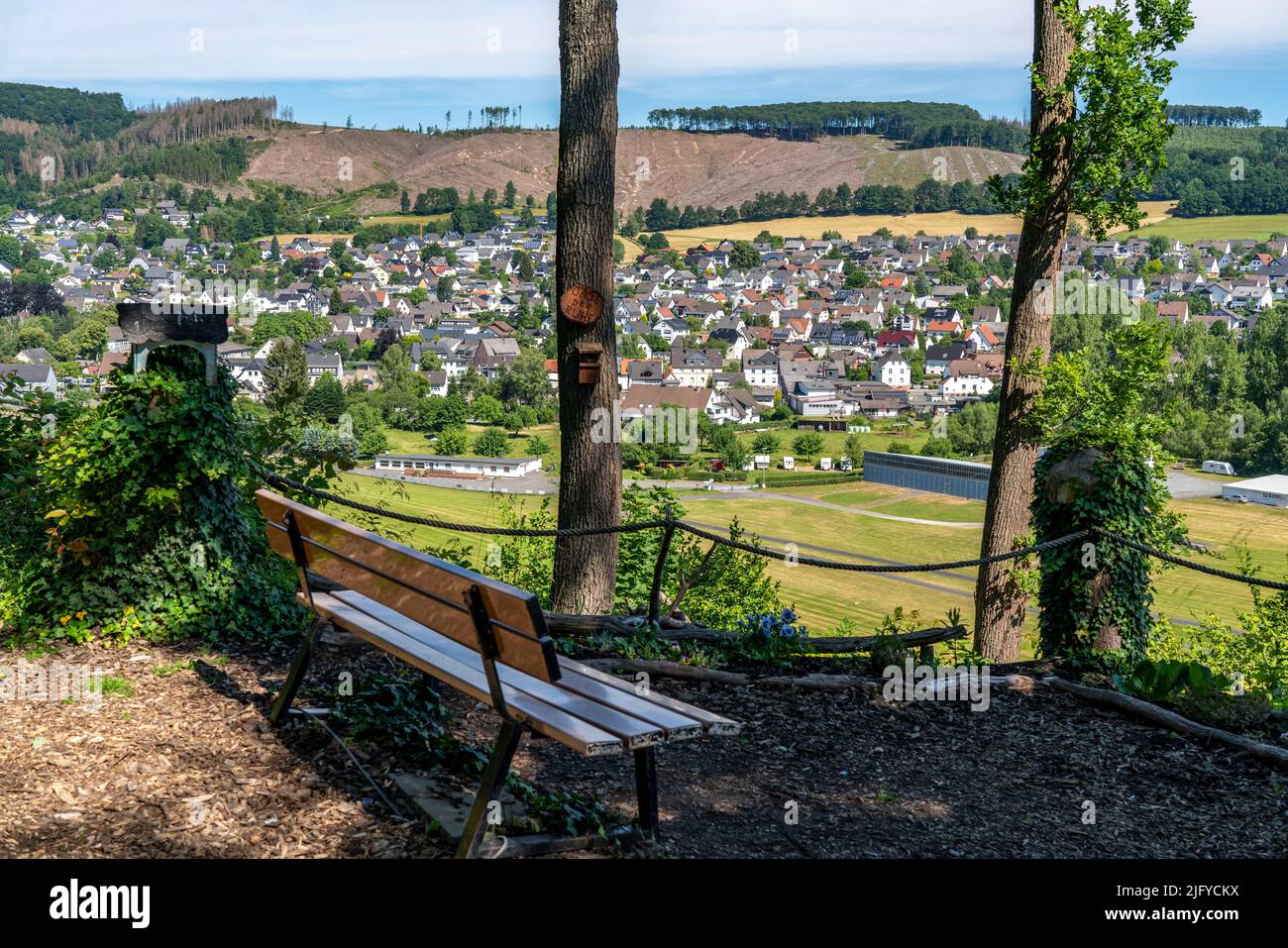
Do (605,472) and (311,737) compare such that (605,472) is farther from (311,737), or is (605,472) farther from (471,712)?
(311,737)

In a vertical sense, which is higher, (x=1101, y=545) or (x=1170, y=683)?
(x=1101, y=545)

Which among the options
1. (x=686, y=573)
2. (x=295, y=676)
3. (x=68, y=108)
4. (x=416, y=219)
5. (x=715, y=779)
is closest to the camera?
(x=295, y=676)

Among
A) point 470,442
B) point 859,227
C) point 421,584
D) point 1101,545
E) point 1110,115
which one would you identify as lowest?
point 470,442

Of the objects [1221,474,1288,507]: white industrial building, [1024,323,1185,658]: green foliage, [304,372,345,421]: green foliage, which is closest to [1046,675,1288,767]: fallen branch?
[1024,323,1185,658]: green foliage

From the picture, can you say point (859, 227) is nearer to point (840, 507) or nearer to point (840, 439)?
point (840, 439)

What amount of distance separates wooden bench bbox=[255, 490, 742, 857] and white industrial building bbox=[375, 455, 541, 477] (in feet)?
159

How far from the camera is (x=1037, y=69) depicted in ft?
26.6

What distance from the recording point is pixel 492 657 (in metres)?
3.11

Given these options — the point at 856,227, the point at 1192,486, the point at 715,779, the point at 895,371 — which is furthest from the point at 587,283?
the point at 856,227

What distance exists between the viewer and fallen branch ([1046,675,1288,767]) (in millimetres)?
4707

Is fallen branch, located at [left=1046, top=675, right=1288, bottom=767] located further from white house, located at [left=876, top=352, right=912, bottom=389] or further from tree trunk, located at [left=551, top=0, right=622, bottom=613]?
white house, located at [left=876, top=352, right=912, bottom=389]

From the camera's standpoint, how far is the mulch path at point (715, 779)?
3447 millimetres

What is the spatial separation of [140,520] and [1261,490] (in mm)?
57559
